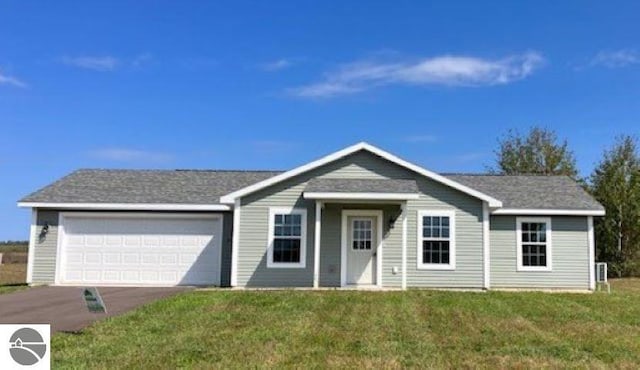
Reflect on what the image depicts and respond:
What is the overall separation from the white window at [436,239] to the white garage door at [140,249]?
6155mm

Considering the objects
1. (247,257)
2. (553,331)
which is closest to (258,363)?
(553,331)

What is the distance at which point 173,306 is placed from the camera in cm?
1259

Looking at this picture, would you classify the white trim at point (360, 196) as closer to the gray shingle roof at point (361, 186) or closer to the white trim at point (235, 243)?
the gray shingle roof at point (361, 186)

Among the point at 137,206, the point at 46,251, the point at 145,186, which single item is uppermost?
the point at 145,186

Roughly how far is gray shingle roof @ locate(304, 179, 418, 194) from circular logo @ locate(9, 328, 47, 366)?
1092 centimetres

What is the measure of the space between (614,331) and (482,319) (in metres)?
2.21

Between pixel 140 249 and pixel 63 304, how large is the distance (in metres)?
5.79

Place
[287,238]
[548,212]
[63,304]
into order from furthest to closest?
[548,212]
[287,238]
[63,304]

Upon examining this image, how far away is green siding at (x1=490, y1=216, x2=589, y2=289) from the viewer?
18.4m

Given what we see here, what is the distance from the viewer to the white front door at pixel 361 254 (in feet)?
57.9

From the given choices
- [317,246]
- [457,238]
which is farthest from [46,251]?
[457,238]

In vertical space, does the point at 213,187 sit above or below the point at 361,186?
above

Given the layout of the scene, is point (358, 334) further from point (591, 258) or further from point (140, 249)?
point (591, 258)

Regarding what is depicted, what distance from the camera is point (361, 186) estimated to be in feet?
56.2
